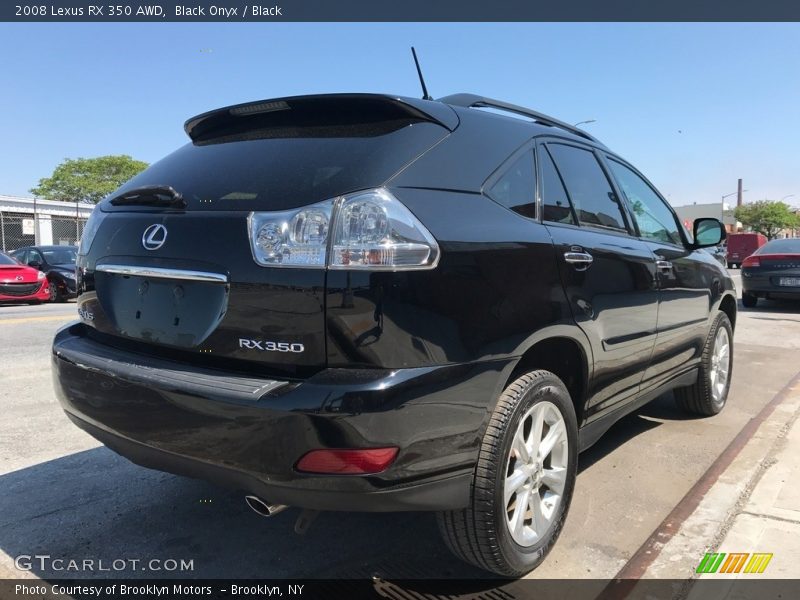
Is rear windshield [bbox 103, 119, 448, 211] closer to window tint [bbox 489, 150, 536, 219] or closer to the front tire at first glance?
window tint [bbox 489, 150, 536, 219]

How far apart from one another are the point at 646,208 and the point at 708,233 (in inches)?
29.4

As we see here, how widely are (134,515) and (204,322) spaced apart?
146 cm

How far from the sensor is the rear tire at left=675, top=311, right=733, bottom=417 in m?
4.38

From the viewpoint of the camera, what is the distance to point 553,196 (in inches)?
109

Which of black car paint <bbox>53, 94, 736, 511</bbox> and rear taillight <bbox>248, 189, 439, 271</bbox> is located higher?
rear taillight <bbox>248, 189, 439, 271</bbox>

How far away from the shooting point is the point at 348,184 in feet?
6.55

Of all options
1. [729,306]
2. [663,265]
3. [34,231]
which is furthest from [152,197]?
[34,231]

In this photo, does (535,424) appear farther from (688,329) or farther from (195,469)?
(688,329)

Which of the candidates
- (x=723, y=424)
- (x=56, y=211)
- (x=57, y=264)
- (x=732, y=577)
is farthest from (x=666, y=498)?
(x=56, y=211)

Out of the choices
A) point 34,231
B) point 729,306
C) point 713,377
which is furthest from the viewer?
point 34,231

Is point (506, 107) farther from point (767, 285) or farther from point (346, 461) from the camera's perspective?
point (767, 285)

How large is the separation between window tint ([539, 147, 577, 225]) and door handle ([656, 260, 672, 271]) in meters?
0.94

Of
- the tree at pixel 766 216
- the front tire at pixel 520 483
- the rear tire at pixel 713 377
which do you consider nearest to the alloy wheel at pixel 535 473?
the front tire at pixel 520 483

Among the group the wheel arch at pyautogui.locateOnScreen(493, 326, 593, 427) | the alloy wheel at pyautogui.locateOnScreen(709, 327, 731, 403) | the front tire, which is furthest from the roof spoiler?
the alloy wheel at pyautogui.locateOnScreen(709, 327, 731, 403)
